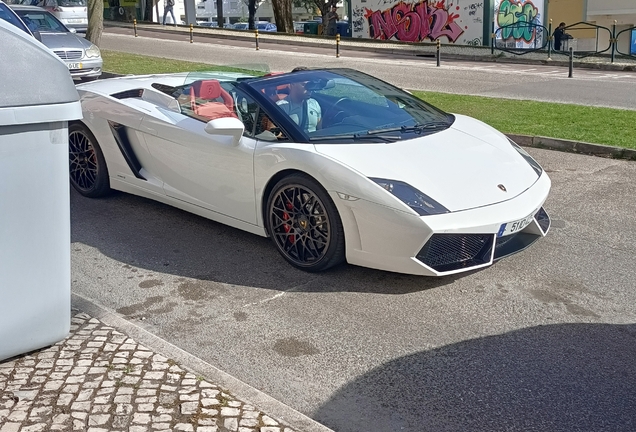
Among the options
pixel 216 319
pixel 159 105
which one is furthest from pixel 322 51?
pixel 216 319

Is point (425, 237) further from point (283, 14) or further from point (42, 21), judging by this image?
point (283, 14)

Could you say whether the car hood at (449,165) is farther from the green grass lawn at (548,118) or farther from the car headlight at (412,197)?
the green grass lawn at (548,118)

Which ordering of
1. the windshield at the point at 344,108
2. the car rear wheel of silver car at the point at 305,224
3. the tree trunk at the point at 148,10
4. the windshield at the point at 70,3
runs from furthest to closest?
the tree trunk at the point at 148,10 → the windshield at the point at 70,3 → the windshield at the point at 344,108 → the car rear wheel of silver car at the point at 305,224

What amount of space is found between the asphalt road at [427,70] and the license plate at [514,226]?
9.87 meters

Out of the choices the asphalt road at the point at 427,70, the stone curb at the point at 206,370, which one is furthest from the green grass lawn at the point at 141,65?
the stone curb at the point at 206,370

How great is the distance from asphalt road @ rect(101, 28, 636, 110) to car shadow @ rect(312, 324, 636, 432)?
10.9 meters

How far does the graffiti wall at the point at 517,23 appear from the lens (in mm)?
33812

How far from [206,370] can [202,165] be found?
2350mm

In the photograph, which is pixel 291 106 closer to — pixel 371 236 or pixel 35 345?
pixel 371 236

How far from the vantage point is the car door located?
212 inches

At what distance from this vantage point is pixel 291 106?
18.0 ft

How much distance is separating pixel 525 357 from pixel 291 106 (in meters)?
2.59

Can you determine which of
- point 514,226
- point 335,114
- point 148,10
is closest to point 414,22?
point 148,10

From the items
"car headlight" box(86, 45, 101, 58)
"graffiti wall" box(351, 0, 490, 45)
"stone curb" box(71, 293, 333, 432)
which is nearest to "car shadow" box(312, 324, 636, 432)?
"stone curb" box(71, 293, 333, 432)
